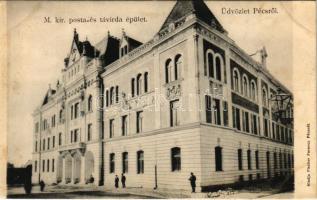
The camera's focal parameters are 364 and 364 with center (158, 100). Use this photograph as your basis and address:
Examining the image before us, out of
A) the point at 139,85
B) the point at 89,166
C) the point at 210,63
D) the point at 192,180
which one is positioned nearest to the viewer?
the point at 192,180

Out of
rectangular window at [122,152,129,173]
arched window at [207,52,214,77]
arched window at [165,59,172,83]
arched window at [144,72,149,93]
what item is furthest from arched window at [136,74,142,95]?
arched window at [207,52,214,77]

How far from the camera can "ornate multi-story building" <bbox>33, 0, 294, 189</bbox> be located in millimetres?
10062

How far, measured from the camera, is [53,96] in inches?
499

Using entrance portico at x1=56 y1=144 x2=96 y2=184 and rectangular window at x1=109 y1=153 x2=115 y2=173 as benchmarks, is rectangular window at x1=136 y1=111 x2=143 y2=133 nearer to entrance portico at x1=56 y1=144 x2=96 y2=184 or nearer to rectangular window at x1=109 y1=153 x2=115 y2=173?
rectangular window at x1=109 y1=153 x2=115 y2=173

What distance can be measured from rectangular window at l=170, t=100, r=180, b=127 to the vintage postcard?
30mm

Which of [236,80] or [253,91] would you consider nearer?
[236,80]

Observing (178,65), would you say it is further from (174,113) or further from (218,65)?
(174,113)

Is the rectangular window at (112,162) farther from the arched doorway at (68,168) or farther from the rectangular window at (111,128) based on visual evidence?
the arched doorway at (68,168)

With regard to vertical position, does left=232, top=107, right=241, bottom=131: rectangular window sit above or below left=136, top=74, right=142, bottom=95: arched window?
below

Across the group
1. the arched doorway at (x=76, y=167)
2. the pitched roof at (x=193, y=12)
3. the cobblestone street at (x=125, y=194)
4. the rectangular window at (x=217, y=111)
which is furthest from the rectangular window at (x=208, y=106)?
the arched doorway at (x=76, y=167)

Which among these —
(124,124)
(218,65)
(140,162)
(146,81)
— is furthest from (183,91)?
(124,124)

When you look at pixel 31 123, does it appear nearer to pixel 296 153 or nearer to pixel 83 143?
Answer: pixel 83 143

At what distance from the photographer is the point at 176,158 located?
1046 cm

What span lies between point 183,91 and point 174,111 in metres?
0.64
